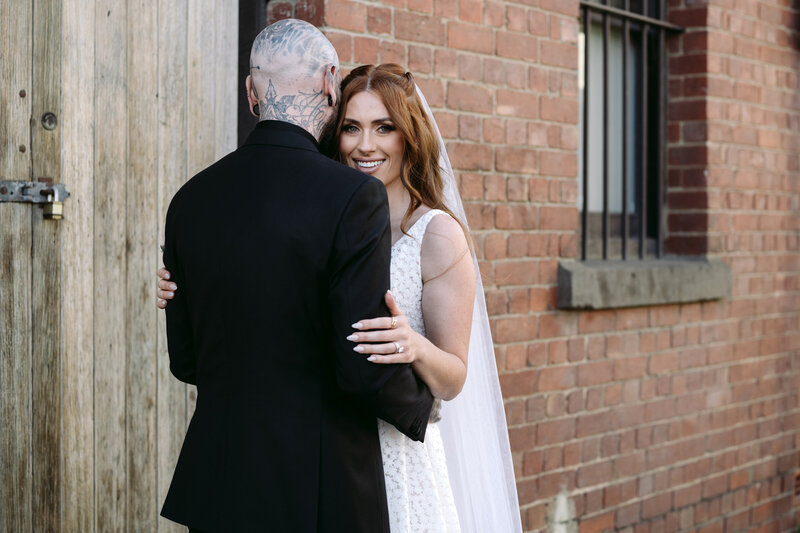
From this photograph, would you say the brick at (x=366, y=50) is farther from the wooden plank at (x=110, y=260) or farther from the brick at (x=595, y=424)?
the brick at (x=595, y=424)

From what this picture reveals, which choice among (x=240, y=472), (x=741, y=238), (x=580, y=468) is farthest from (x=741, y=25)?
(x=240, y=472)

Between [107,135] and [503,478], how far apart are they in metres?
1.66

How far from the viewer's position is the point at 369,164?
2596 millimetres

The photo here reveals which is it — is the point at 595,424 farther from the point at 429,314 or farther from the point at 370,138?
the point at 370,138

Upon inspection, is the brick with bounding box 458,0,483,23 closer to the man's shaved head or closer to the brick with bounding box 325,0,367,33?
the brick with bounding box 325,0,367,33

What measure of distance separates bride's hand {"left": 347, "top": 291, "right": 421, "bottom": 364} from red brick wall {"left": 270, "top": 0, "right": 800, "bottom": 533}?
1.48 m

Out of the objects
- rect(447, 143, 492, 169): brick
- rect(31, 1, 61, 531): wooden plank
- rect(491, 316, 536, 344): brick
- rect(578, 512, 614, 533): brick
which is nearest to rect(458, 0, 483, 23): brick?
rect(447, 143, 492, 169): brick

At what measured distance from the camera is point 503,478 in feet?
9.56

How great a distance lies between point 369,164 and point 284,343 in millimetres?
708

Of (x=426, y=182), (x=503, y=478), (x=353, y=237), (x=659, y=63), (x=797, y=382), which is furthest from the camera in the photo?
(x=797, y=382)

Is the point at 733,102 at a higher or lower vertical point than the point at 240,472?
higher

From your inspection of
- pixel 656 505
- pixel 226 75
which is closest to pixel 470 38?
pixel 226 75

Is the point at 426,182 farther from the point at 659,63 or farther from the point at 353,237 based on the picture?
the point at 659,63

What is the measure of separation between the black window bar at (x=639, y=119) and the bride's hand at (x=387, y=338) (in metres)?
2.55
